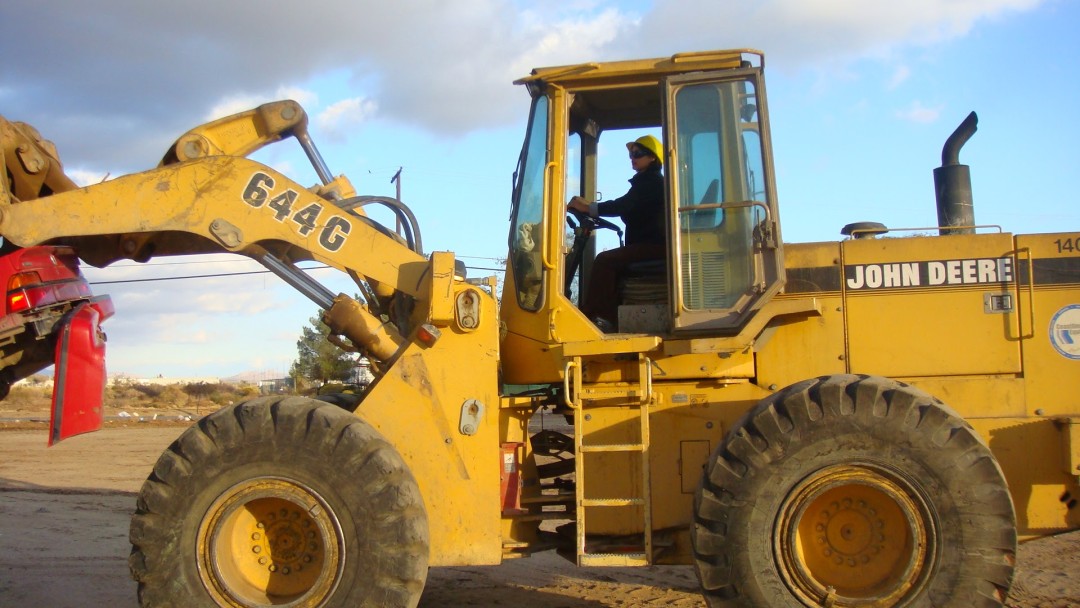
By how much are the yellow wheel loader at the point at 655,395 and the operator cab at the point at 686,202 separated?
0.02 m

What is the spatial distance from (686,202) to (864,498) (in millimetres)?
1861

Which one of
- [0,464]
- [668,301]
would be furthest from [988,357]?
[0,464]

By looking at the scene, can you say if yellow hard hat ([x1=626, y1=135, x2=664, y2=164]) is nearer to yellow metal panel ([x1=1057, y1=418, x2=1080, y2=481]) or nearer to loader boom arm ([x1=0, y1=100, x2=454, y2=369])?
loader boom arm ([x1=0, y1=100, x2=454, y2=369])

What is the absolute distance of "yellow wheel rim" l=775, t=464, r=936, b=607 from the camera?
4.62 meters

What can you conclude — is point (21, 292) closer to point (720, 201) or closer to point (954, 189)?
point (720, 201)

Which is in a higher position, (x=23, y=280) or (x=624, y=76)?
(x=624, y=76)

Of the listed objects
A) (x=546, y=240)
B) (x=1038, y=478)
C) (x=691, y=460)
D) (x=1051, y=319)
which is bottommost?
(x=1038, y=478)

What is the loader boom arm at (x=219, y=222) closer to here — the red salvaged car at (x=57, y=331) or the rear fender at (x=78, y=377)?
the red salvaged car at (x=57, y=331)

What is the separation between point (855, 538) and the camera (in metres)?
4.84

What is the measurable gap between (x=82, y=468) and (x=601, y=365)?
12861mm

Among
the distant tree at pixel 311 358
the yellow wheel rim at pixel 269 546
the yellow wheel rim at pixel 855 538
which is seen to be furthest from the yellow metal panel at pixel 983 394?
the distant tree at pixel 311 358

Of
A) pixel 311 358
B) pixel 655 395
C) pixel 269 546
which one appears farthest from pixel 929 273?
pixel 311 358

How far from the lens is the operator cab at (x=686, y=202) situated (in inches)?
208

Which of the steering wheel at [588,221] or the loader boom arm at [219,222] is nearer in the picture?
the loader boom arm at [219,222]
